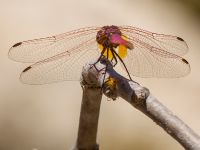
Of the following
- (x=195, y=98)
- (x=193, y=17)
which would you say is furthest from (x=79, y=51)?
(x=193, y=17)

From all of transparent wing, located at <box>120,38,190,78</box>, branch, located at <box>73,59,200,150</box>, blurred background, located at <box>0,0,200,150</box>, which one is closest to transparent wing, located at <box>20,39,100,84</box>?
transparent wing, located at <box>120,38,190,78</box>

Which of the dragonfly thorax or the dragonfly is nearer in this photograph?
the dragonfly thorax

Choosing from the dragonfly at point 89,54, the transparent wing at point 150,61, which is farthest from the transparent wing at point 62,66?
the transparent wing at point 150,61

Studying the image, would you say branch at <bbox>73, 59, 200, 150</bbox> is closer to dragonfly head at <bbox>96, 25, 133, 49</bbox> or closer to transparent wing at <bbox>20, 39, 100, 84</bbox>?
dragonfly head at <bbox>96, 25, 133, 49</bbox>

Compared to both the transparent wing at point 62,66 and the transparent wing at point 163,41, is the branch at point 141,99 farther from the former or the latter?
the transparent wing at point 163,41

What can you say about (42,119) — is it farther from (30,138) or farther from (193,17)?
(193,17)
